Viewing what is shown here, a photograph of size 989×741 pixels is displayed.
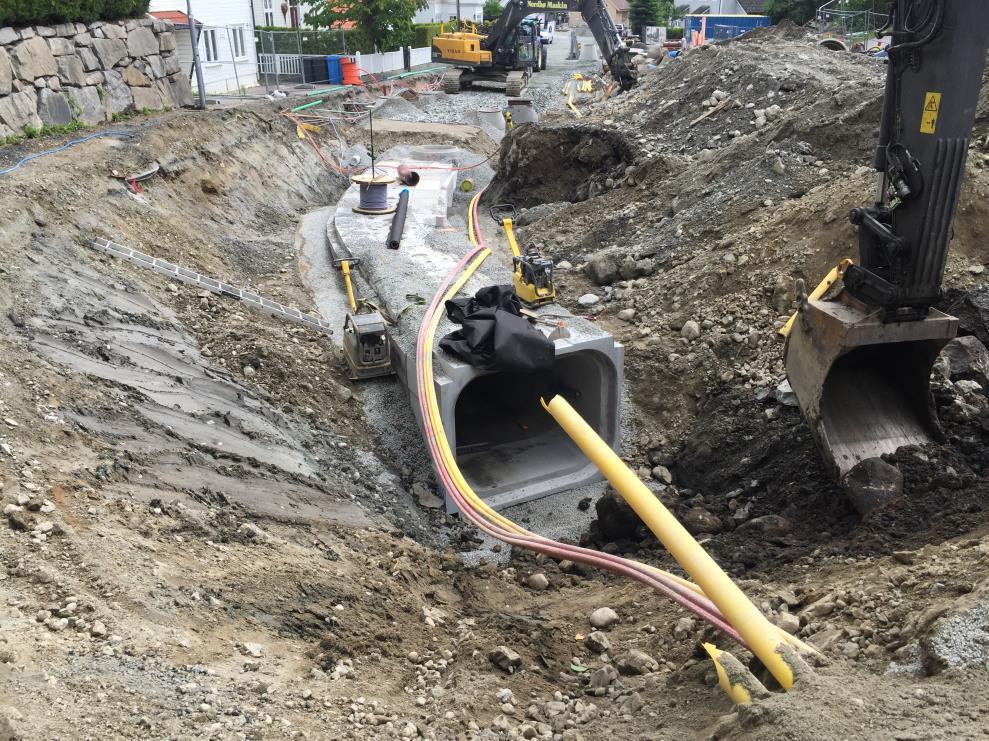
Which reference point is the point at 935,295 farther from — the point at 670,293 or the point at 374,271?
the point at 374,271

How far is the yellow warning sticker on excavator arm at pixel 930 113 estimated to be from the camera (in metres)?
5.71

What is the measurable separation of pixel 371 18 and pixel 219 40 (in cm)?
904

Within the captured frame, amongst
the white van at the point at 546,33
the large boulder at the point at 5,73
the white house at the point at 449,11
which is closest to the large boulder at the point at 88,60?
the large boulder at the point at 5,73

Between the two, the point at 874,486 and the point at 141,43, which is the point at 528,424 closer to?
the point at 874,486

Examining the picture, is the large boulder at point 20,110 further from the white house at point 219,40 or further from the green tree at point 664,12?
the green tree at point 664,12

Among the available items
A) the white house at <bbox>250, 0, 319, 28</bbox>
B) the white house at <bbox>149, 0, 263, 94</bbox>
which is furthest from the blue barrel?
the white house at <bbox>250, 0, 319, 28</bbox>

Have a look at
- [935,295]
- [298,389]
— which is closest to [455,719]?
[935,295]

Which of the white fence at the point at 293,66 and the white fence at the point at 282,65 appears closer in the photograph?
the white fence at the point at 293,66

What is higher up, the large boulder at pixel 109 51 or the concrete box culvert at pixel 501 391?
the large boulder at pixel 109 51

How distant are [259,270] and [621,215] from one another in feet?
19.1

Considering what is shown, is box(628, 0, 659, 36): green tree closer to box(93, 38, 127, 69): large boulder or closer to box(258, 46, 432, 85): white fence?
box(258, 46, 432, 85): white fence

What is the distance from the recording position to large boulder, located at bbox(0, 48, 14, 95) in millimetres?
13008

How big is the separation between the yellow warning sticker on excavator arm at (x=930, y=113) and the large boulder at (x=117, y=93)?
14.7 metres

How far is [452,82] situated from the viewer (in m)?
28.8
